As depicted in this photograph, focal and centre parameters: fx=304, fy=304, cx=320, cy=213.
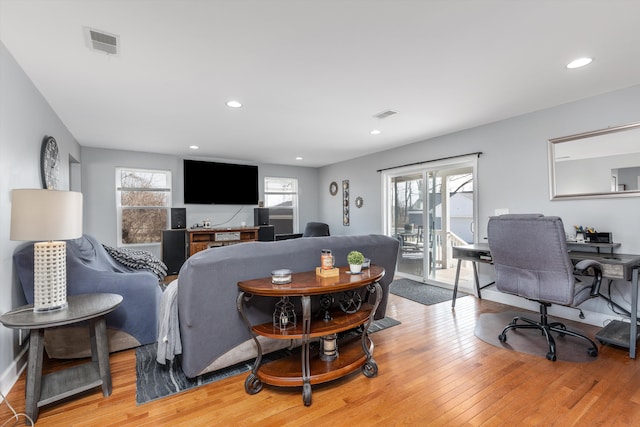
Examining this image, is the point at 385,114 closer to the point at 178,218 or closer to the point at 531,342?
the point at 531,342

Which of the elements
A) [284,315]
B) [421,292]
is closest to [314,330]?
[284,315]

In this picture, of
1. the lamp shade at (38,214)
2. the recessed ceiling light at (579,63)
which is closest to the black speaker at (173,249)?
the lamp shade at (38,214)

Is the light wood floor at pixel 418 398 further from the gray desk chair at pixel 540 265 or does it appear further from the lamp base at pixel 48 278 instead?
the lamp base at pixel 48 278

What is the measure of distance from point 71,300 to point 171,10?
1.96m

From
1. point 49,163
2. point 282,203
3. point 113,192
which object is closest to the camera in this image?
point 49,163

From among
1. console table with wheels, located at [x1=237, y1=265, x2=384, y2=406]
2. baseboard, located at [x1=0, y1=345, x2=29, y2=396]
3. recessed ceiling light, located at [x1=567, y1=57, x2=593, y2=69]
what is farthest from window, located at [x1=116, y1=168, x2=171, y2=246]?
recessed ceiling light, located at [x1=567, y1=57, x2=593, y2=69]

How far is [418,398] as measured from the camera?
1.89 m

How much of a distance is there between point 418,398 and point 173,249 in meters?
4.77

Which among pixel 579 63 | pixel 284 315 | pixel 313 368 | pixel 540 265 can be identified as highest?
pixel 579 63

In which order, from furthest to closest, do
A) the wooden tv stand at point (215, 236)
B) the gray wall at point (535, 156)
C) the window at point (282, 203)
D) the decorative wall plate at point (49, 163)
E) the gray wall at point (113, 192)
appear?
the window at point (282, 203) < the wooden tv stand at point (215, 236) < the gray wall at point (113, 192) < the gray wall at point (535, 156) < the decorative wall plate at point (49, 163)

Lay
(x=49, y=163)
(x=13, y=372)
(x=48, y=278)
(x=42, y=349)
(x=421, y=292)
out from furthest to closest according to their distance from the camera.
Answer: (x=421, y=292), (x=49, y=163), (x=13, y=372), (x=48, y=278), (x=42, y=349)

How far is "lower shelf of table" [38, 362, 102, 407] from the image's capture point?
1.78 meters

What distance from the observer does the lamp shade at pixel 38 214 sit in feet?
5.77

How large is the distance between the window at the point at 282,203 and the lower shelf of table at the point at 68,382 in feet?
16.8
